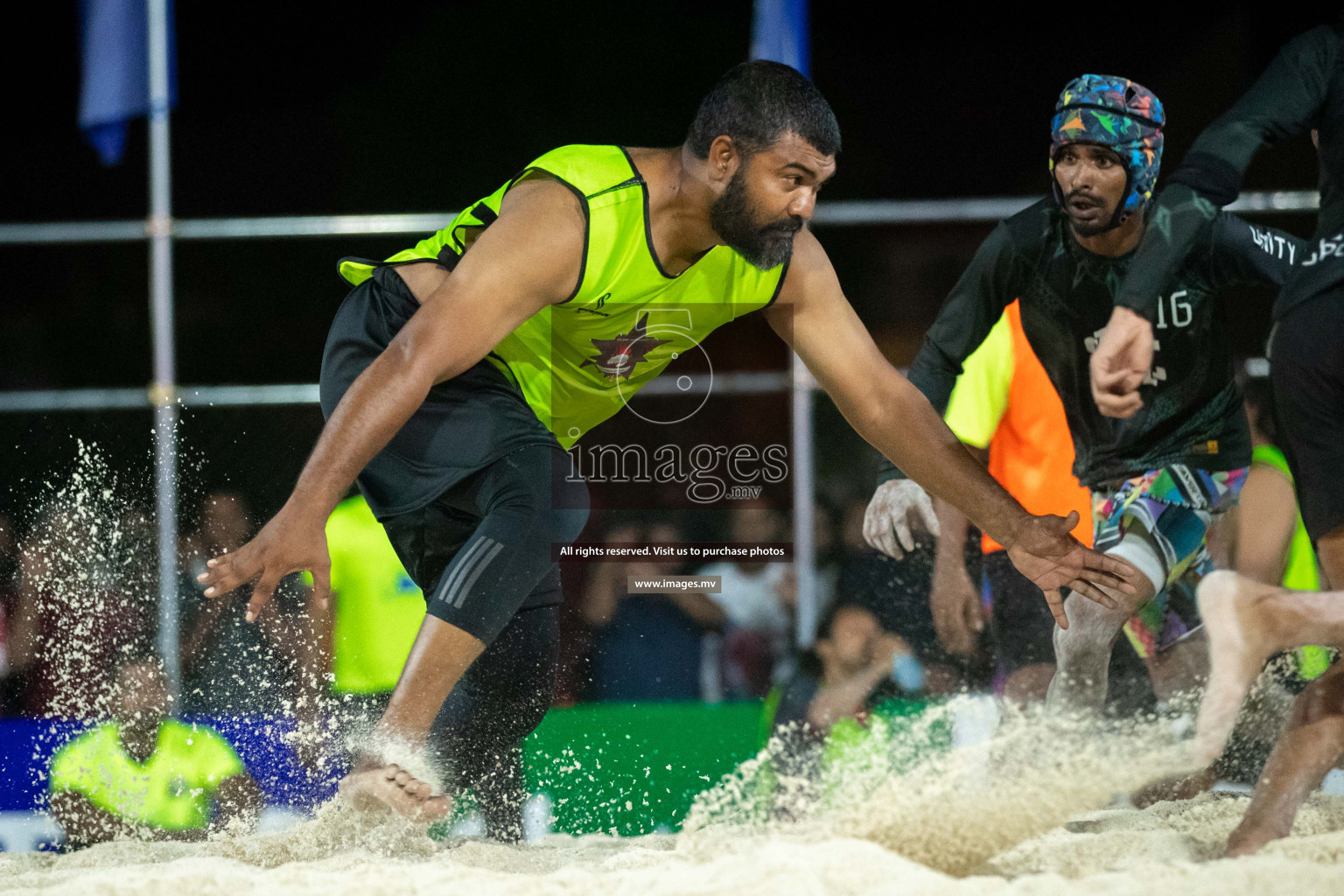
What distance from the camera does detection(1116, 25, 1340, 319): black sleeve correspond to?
263 cm

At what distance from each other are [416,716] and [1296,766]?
74.5 inches

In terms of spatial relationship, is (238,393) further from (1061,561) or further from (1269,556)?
(1269,556)

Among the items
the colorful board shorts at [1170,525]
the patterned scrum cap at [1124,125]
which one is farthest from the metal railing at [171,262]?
the colorful board shorts at [1170,525]

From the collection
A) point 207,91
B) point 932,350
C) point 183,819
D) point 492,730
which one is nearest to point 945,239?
point 932,350

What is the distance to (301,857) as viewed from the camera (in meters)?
2.66

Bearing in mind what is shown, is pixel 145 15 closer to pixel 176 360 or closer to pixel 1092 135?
pixel 176 360

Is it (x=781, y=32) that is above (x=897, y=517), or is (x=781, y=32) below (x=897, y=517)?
above

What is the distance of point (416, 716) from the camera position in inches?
105

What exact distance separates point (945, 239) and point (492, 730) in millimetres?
1738

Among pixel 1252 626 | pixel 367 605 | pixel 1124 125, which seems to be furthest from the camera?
pixel 367 605

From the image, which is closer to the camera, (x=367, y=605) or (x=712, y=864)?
(x=712, y=864)

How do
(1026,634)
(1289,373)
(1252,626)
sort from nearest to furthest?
(1252,626), (1289,373), (1026,634)

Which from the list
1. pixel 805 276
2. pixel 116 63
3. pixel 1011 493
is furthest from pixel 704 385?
pixel 116 63

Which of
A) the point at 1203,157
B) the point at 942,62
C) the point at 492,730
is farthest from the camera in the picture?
the point at 942,62
